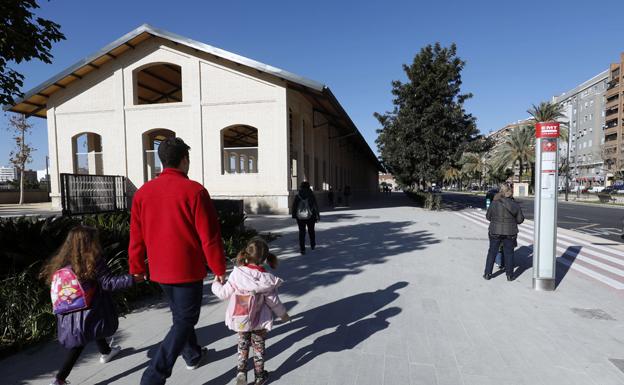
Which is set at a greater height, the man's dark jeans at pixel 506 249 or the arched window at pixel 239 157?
the arched window at pixel 239 157

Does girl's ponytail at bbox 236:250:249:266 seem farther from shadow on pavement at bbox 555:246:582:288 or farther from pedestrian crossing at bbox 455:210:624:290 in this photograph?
pedestrian crossing at bbox 455:210:624:290

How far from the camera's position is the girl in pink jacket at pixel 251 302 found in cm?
250

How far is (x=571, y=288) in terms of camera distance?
5.07 meters

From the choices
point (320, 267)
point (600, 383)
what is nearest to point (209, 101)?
point (320, 267)

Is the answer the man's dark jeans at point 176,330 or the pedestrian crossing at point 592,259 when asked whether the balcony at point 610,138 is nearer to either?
the pedestrian crossing at point 592,259

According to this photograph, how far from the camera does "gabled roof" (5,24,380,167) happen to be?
14789 millimetres

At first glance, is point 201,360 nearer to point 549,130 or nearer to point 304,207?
point 304,207

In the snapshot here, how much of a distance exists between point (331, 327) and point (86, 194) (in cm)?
888

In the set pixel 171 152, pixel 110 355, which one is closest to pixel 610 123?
pixel 171 152

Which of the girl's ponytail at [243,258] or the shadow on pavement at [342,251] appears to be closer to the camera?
the girl's ponytail at [243,258]

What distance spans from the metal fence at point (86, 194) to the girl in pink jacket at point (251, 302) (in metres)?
7.27

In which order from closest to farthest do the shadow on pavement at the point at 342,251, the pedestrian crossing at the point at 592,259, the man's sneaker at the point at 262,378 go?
the man's sneaker at the point at 262,378 < the shadow on pavement at the point at 342,251 < the pedestrian crossing at the point at 592,259

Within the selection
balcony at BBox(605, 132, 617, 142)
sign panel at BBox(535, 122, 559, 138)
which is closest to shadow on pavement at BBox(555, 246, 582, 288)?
sign panel at BBox(535, 122, 559, 138)

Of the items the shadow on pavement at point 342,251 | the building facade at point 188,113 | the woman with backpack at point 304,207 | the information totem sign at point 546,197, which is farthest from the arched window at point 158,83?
the information totem sign at point 546,197
